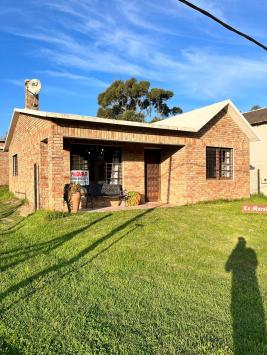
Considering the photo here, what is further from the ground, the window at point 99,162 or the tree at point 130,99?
the tree at point 130,99

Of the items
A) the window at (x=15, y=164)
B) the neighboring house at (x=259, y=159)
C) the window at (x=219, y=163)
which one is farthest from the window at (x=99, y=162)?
the neighboring house at (x=259, y=159)

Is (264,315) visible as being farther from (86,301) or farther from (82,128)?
(82,128)

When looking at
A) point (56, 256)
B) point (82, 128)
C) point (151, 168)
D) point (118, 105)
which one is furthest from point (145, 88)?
point (56, 256)

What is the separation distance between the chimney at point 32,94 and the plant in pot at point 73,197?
545 cm

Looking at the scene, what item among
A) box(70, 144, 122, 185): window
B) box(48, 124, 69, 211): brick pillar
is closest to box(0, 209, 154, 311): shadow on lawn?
box(48, 124, 69, 211): brick pillar

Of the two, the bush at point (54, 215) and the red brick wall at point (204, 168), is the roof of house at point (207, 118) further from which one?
the bush at point (54, 215)

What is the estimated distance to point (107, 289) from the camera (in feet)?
16.8

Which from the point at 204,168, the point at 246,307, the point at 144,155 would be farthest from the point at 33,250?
the point at 204,168

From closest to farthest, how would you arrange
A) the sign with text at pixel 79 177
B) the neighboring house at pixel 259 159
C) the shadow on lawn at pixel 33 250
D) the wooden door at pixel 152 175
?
1. the shadow on lawn at pixel 33 250
2. the sign with text at pixel 79 177
3. the wooden door at pixel 152 175
4. the neighboring house at pixel 259 159

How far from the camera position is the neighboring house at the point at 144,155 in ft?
37.6

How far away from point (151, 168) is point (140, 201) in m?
1.88

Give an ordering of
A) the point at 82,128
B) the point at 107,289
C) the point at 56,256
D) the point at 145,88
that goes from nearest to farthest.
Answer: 1. the point at 107,289
2. the point at 56,256
3. the point at 82,128
4. the point at 145,88

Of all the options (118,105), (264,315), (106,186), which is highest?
(118,105)

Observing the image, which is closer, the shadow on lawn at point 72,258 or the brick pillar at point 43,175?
the shadow on lawn at point 72,258
